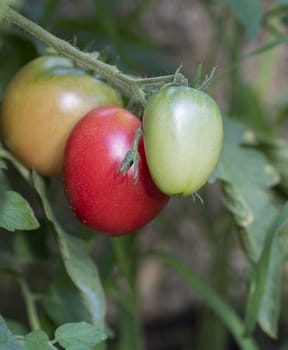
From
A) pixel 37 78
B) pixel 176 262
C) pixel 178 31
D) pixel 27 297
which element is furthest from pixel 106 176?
pixel 178 31

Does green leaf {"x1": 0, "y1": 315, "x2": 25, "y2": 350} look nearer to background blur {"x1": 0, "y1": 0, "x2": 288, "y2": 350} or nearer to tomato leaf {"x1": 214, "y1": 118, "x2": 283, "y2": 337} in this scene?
tomato leaf {"x1": 214, "y1": 118, "x2": 283, "y2": 337}

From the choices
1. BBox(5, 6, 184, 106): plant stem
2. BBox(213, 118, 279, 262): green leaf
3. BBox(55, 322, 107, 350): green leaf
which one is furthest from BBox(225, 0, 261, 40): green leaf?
BBox(55, 322, 107, 350): green leaf

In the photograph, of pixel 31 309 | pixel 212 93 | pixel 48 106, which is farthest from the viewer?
pixel 212 93

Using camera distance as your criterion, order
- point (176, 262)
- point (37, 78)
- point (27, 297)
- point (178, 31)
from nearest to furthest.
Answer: point (37, 78) → point (27, 297) → point (176, 262) → point (178, 31)

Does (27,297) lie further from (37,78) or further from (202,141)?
(202,141)

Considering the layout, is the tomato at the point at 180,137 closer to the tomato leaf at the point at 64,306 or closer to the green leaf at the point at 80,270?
the green leaf at the point at 80,270

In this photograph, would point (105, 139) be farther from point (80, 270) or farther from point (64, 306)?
point (64, 306)

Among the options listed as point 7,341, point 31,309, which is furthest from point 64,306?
point 7,341
